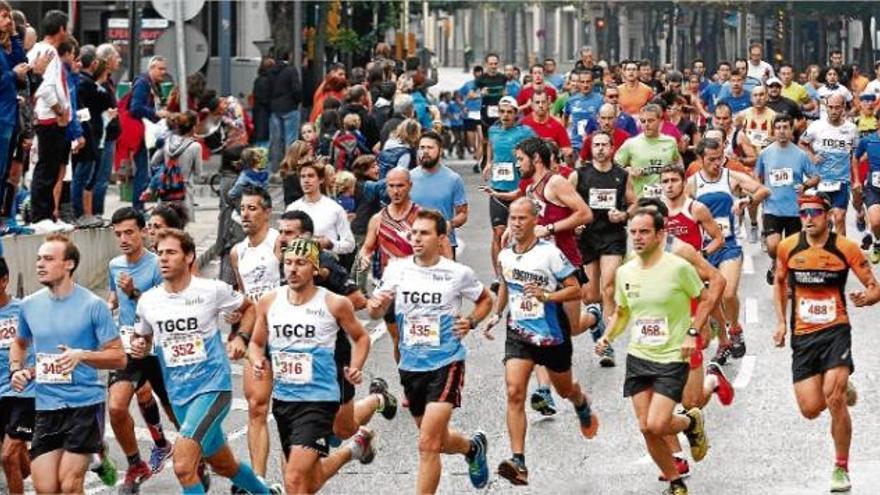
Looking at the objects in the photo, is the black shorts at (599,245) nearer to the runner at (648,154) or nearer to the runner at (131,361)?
the runner at (648,154)

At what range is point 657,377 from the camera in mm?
13875

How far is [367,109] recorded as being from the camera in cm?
2562

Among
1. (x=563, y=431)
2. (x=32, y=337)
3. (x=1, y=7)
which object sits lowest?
(x=563, y=431)

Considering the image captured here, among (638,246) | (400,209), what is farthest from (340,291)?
(400,209)

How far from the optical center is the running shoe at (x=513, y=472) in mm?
13883

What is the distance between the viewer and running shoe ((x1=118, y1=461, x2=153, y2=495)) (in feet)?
46.3

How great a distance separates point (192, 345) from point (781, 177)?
10.1m

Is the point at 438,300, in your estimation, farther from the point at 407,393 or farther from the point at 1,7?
the point at 1,7

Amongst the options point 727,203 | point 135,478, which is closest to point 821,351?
point 135,478

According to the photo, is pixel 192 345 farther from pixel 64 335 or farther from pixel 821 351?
pixel 821 351

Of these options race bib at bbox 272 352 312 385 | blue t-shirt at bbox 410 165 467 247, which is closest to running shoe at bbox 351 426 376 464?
race bib at bbox 272 352 312 385

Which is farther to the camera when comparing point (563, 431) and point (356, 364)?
point (563, 431)

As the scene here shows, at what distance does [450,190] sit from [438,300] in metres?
5.41

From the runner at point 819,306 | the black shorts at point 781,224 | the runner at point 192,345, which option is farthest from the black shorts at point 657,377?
the black shorts at point 781,224
